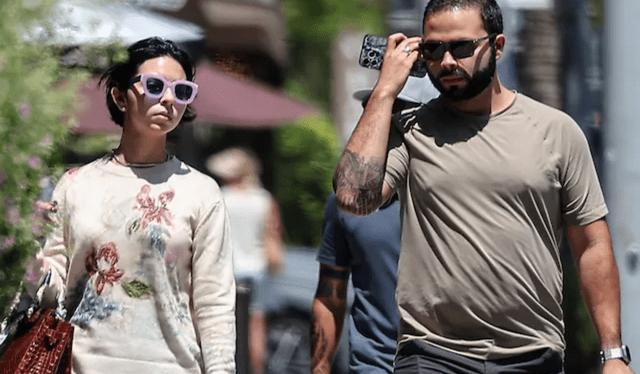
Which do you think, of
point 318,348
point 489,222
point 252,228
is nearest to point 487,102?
point 489,222

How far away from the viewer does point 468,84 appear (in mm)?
3959

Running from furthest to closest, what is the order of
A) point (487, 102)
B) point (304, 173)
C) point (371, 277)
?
point (304, 173), point (371, 277), point (487, 102)

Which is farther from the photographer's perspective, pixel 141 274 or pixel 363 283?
pixel 363 283

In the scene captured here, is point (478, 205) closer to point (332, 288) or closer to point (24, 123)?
point (332, 288)

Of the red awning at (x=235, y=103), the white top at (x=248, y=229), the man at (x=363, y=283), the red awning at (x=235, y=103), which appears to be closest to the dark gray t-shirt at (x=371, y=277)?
the man at (x=363, y=283)

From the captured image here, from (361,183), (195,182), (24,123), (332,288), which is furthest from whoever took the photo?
(332,288)

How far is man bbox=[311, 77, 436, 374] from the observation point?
472 centimetres

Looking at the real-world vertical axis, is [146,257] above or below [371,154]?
below

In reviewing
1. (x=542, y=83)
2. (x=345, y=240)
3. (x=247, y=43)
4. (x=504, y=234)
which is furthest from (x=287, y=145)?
(x=504, y=234)

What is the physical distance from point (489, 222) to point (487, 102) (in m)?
0.37

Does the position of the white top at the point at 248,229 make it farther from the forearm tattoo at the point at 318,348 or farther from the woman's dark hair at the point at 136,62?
the woman's dark hair at the point at 136,62

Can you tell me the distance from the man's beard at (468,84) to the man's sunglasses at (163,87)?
0.73 meters

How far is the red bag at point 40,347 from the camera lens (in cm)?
379

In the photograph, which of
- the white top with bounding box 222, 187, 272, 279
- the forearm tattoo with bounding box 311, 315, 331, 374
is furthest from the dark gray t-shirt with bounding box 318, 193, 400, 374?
the white top with bounding box 222, 187, 272, 279
